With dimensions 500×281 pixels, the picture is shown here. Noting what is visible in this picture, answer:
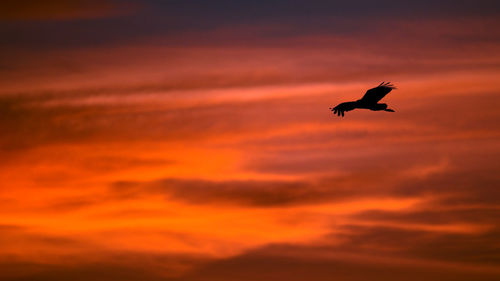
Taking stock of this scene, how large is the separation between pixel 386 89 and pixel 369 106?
10.5ft

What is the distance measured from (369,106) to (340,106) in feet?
11.1

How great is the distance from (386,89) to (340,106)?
6.12 m

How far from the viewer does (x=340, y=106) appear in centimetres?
11825

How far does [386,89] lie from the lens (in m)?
115

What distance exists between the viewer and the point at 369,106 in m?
117

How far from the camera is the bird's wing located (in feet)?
376

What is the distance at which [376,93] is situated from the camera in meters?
115

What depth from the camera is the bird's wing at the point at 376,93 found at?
114562 millimetres
